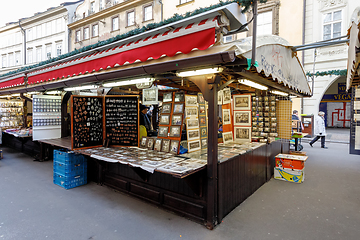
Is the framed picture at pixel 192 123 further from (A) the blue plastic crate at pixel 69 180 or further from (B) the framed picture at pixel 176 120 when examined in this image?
(A) the blue plastic crate at pixel 69 180

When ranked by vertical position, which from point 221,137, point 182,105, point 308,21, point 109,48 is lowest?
point 221,137

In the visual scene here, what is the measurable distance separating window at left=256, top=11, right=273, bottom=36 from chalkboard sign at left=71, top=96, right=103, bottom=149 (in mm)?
12774

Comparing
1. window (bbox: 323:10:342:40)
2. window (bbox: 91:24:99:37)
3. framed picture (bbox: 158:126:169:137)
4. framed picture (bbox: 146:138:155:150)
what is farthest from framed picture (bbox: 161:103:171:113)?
window (bbox: 91:24:99:37)

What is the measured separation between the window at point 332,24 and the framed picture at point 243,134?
11.4 meters

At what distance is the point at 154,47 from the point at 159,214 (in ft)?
10.0

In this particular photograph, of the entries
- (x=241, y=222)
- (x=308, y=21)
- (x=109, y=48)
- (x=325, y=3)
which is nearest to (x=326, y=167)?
(x=241, y=222)

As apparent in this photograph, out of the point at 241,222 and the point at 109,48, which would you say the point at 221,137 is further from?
the point at 109,48

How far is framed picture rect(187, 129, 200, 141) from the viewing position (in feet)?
15.0

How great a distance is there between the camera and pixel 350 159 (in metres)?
8.44

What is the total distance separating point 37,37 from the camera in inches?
993

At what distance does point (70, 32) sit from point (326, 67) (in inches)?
978

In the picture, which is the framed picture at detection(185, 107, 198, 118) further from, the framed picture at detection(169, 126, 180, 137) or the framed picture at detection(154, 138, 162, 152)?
the framed picture at detection(154, 138, 162, 152)

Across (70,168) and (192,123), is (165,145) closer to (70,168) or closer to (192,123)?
(192,123)

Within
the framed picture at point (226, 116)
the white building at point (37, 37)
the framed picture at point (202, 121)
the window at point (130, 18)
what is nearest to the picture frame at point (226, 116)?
the framed picture at point (226, 116)
